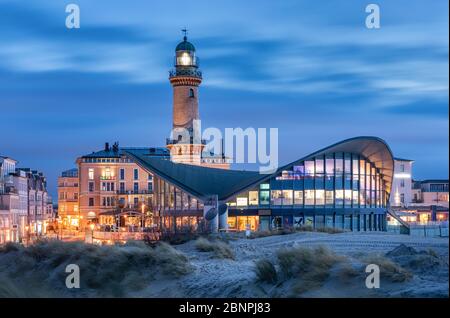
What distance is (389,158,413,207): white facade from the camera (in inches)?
4190

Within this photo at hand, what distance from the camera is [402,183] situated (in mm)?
108688

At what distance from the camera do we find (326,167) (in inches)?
2692

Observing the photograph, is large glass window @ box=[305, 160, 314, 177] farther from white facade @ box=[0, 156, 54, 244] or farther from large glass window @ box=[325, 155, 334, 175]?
white facade @ box=[0, 156, 54, 244]

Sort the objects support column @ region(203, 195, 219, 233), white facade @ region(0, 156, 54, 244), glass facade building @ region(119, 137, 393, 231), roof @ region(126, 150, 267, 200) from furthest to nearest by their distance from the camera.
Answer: white facade @ region(0, 156, 54, 244) < roof @ region(126, 150, 267, 200) < glass facade building @ region(119, 137, 393, 231) < support column @ region(203, 195, 219, 233)

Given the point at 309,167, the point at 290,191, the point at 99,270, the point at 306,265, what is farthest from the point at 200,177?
the point at 306,265

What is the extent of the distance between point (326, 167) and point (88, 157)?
49.1 meters

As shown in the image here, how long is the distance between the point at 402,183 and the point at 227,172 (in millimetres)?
41434

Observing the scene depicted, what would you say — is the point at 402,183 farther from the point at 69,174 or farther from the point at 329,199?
the point at 69,174

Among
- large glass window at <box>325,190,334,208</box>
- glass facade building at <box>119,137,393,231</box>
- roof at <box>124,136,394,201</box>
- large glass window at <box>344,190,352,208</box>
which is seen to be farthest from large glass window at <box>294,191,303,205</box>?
large glass window at <box>344,190,352,208</box>

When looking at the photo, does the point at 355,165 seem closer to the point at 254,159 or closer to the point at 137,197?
the point at 254,159

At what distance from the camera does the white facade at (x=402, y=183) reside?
349ft

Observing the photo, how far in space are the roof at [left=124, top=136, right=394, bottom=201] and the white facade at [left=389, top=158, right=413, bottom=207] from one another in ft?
106

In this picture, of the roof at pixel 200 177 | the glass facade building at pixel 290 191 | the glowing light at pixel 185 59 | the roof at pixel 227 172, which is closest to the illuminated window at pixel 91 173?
the glowing light at pixel 185 59
